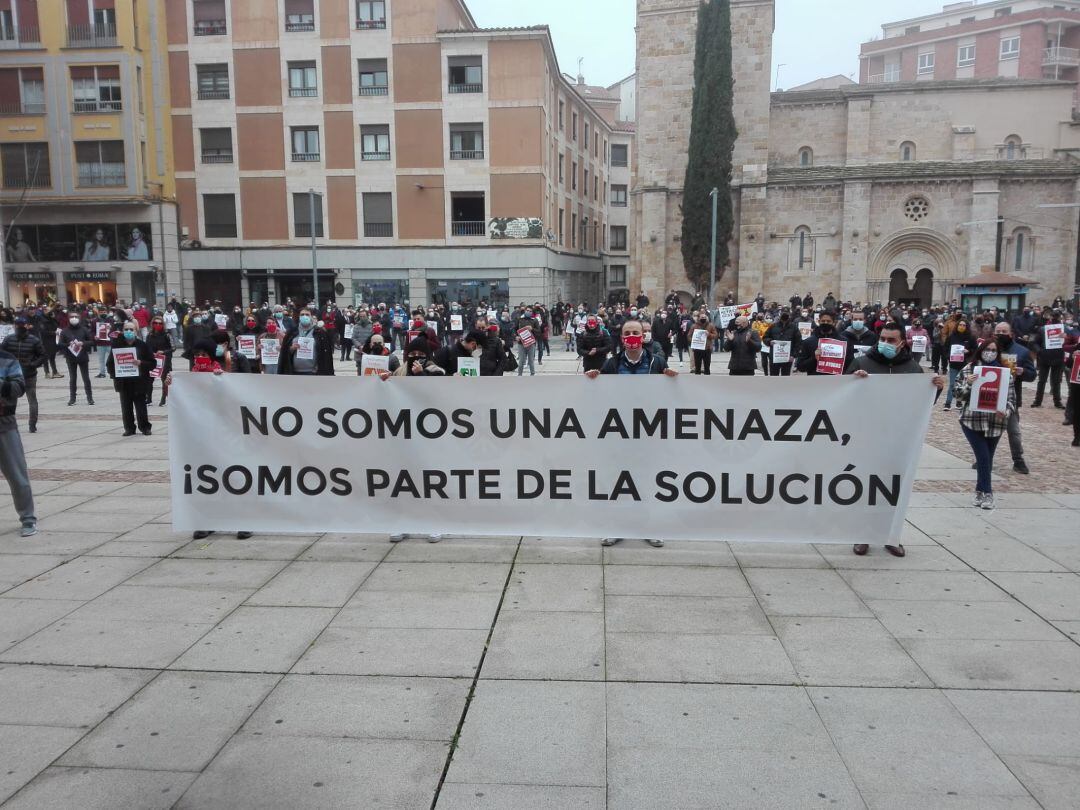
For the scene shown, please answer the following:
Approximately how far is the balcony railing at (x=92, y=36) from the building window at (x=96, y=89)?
969 mm

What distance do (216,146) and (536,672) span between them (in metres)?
41.8

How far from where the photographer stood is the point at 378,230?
4062 centimetres

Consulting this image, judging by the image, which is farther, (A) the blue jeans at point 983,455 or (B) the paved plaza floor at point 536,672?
(A) the blue jeans at point 983,455

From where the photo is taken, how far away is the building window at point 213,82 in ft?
131

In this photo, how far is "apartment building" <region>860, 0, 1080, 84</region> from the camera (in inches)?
2687

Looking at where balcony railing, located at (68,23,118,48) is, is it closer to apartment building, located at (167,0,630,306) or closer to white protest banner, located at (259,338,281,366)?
apartment building, located at (167,0,630,306)

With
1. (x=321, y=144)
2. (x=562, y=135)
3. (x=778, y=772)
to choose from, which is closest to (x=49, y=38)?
(x=321, y=144)

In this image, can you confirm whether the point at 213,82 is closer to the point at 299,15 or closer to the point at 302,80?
the point at 302,80

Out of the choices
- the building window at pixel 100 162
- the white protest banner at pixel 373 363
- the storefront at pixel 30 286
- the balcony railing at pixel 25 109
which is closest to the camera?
the white protest banner at pixel 373 363

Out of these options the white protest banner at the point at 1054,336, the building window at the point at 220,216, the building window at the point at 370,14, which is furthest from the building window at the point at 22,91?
the white protest banner at the point at 1054,336

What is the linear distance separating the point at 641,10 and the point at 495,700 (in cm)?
4390

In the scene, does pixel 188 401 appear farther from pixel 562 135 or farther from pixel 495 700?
pixel 562 135

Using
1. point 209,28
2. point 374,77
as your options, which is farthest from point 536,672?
point 209,28

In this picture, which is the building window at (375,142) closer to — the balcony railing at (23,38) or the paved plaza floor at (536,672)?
the balcony railing at (23,38)
